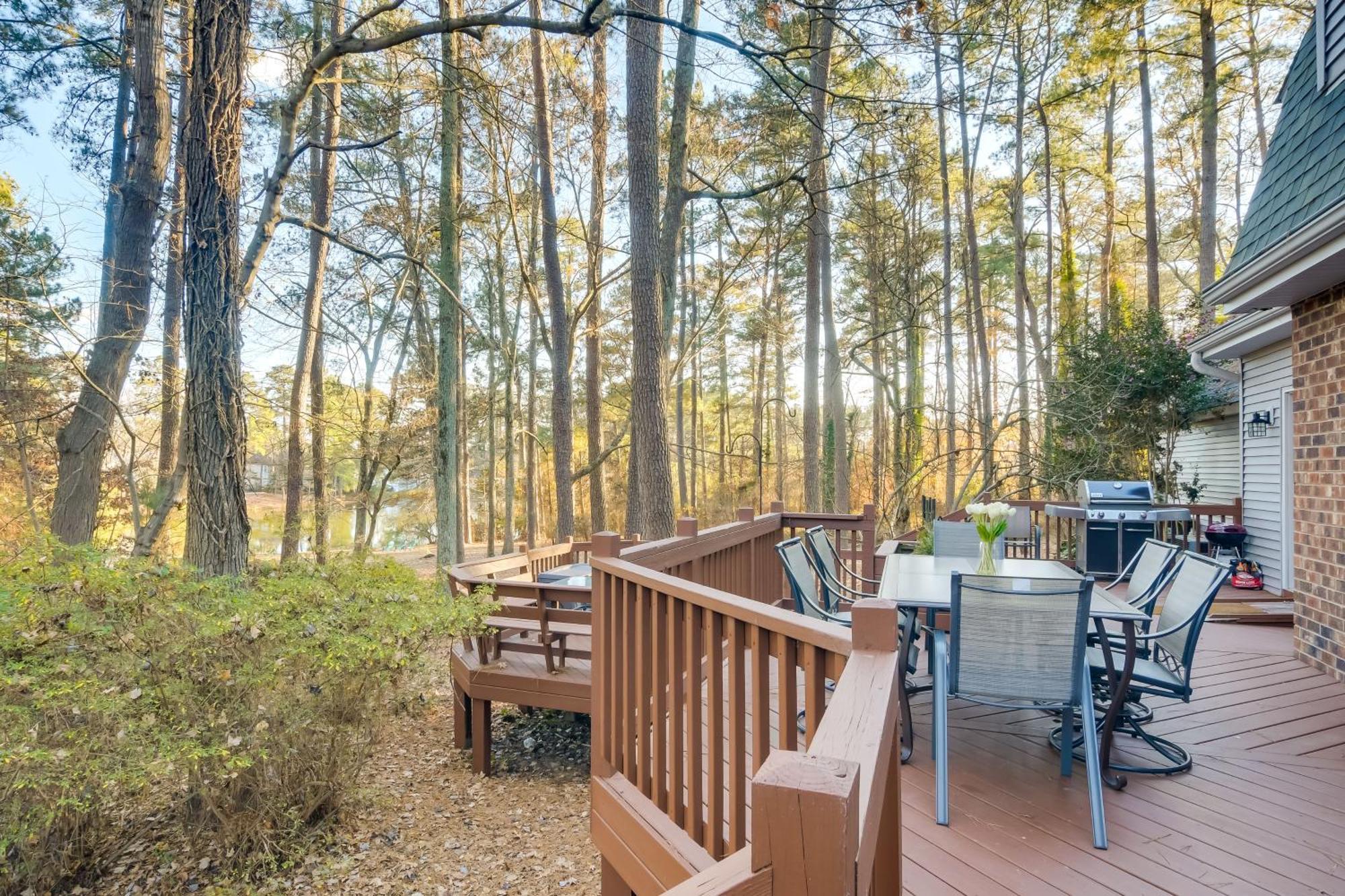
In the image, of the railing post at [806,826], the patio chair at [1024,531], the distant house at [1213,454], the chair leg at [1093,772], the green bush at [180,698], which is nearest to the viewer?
the railing post at [806,826]

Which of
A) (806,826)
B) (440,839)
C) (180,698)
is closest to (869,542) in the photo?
(440,839)

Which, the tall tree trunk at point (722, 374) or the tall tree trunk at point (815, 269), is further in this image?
the tall tree trunk at point (722, 374)

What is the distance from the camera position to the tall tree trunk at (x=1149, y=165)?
36.3 feet

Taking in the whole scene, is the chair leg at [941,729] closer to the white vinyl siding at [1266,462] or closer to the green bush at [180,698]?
the green bush at [180,698]

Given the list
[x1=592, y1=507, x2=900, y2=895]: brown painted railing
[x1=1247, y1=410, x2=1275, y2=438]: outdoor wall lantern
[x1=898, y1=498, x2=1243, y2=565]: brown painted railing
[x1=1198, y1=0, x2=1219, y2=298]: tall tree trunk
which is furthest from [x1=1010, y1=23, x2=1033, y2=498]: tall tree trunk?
[x1=592, y1=507, x2=900, y2=895]: brown painted railing

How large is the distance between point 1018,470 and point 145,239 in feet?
42.2

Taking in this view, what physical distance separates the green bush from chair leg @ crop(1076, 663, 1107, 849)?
325cm

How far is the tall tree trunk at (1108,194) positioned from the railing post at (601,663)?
44.6ft

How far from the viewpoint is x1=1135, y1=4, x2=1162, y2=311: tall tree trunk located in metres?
11.1

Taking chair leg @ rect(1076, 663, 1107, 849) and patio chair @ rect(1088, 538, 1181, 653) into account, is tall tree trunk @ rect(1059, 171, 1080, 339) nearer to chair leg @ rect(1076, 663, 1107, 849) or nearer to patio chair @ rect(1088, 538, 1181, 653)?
patio chair @ rect(1088, 538, 1181, 653)

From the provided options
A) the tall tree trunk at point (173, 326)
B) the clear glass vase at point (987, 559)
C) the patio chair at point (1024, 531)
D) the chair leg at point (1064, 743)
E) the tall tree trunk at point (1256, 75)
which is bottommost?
the chair leg at point (1064, 743)

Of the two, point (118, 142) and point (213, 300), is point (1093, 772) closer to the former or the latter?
point (213, 300)

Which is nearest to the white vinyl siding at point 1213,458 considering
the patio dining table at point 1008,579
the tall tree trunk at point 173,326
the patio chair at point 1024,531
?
the patio chair at point 1024,531

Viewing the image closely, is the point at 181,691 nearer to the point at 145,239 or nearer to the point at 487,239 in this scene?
the point at 145,239
